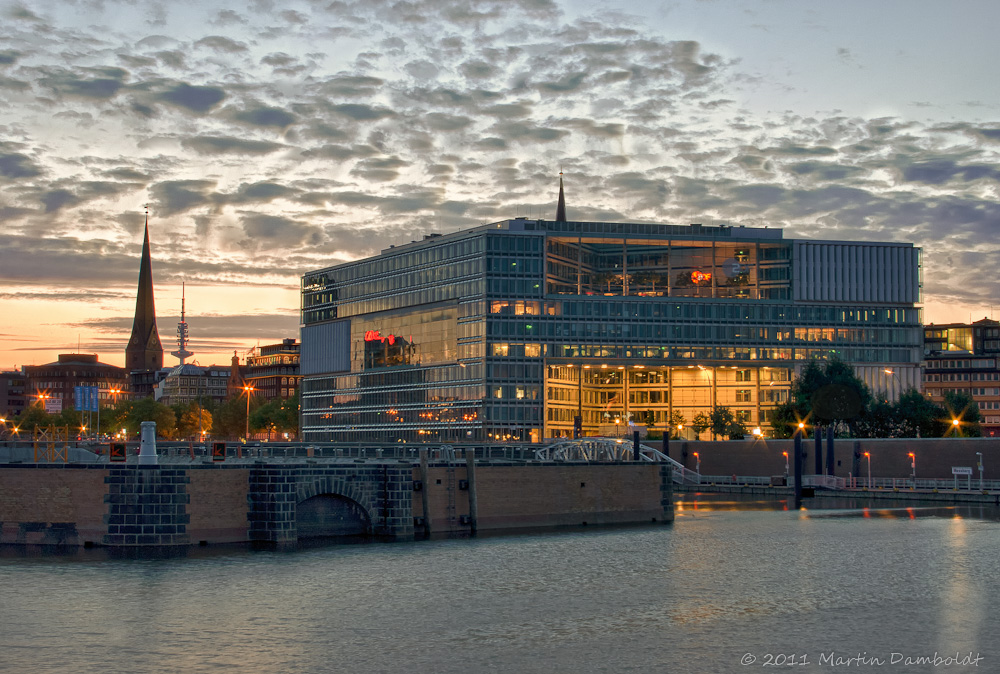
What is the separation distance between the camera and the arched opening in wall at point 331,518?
75625 millimetres

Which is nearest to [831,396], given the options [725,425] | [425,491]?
[725,425]

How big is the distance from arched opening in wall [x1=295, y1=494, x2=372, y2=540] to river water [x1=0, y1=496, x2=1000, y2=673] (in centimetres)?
332

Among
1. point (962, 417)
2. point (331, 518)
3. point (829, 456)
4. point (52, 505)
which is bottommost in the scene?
point (331, 518)

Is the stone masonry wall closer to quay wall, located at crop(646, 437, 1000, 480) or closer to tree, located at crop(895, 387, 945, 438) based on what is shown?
quay wall, located at crop(646, 437, 1000, 480)

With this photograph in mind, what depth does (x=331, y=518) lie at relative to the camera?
76.8m

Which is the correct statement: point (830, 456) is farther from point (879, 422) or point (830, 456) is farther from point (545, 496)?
point (545, 496)

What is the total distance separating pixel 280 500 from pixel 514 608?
71.8ft

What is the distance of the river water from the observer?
43219mm

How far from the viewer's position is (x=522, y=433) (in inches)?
7623

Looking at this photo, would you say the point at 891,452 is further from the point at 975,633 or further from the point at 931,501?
the point at 975,633

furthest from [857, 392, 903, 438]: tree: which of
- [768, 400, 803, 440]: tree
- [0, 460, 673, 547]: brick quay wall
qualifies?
[0, 460, 673, 547]: brick quay wall

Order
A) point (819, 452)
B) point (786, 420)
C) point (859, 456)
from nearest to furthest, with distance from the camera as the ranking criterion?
point (859, 456), point (819, 452), point (786, 420)

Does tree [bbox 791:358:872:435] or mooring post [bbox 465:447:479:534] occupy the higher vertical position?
tree [bbox 791:358:872:435]

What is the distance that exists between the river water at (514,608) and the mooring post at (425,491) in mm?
2275
